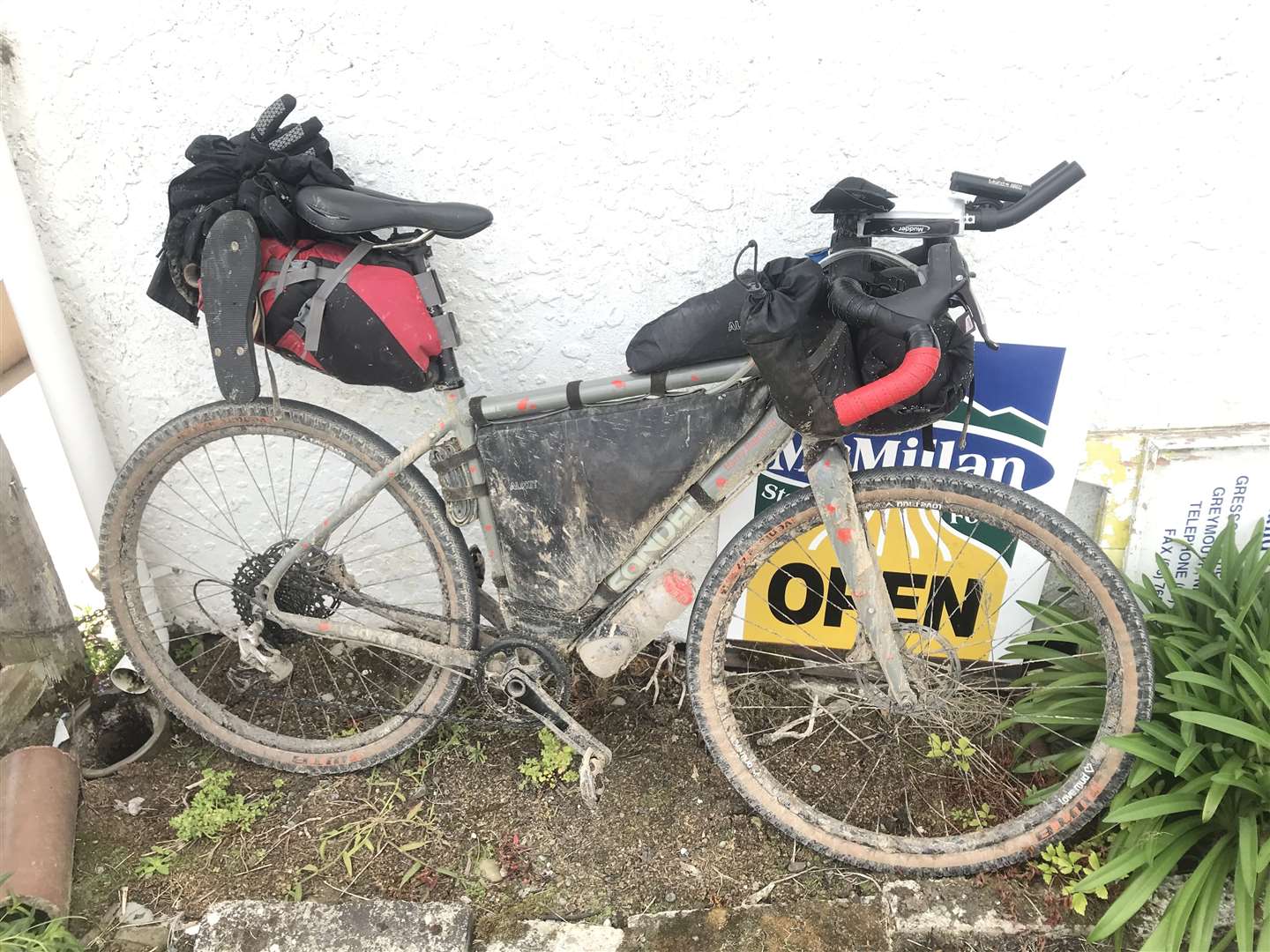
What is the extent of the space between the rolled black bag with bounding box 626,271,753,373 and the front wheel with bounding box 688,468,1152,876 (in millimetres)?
424

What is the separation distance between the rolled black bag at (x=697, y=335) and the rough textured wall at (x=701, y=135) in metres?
0.43

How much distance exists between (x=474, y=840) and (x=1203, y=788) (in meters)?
1.91

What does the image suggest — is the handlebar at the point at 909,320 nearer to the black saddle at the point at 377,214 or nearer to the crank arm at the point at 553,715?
the black saddle at the point at 377,214

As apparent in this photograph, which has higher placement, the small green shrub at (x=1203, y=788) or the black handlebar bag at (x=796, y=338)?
the black handlebar bag at (x=796, y=338)

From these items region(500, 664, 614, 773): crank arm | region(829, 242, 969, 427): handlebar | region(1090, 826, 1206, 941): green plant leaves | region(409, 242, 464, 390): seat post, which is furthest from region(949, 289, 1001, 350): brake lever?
region(500, 664, 614, 773): crank arm

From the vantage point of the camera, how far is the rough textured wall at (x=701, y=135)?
208 cm

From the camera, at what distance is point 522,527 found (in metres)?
2.25

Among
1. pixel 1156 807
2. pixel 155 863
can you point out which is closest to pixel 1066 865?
pixel 1156 807

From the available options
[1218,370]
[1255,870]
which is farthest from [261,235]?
[1255,870]

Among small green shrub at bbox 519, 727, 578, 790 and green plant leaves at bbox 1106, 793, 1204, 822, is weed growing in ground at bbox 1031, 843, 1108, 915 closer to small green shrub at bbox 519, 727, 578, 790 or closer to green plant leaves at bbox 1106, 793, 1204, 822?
green plant leaves at bbox 1106, 793, 1204, 822

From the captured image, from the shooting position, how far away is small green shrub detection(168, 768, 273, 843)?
2.49 m

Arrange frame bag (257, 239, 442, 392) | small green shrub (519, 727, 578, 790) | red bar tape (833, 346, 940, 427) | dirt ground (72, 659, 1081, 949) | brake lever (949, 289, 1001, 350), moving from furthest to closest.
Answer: small green shrub (519, 727, 578, 790)
dirt ground (72, 659, 1081, 949)
frame bag (257, 239, 442, 392)
brake lever (949, 289, 1001, 350)
red bar tape (833, 346, 940, 427)

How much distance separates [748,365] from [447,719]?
1.42m

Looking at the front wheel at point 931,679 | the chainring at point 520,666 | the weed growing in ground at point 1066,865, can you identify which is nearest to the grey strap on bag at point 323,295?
the chainring at point 520,666
